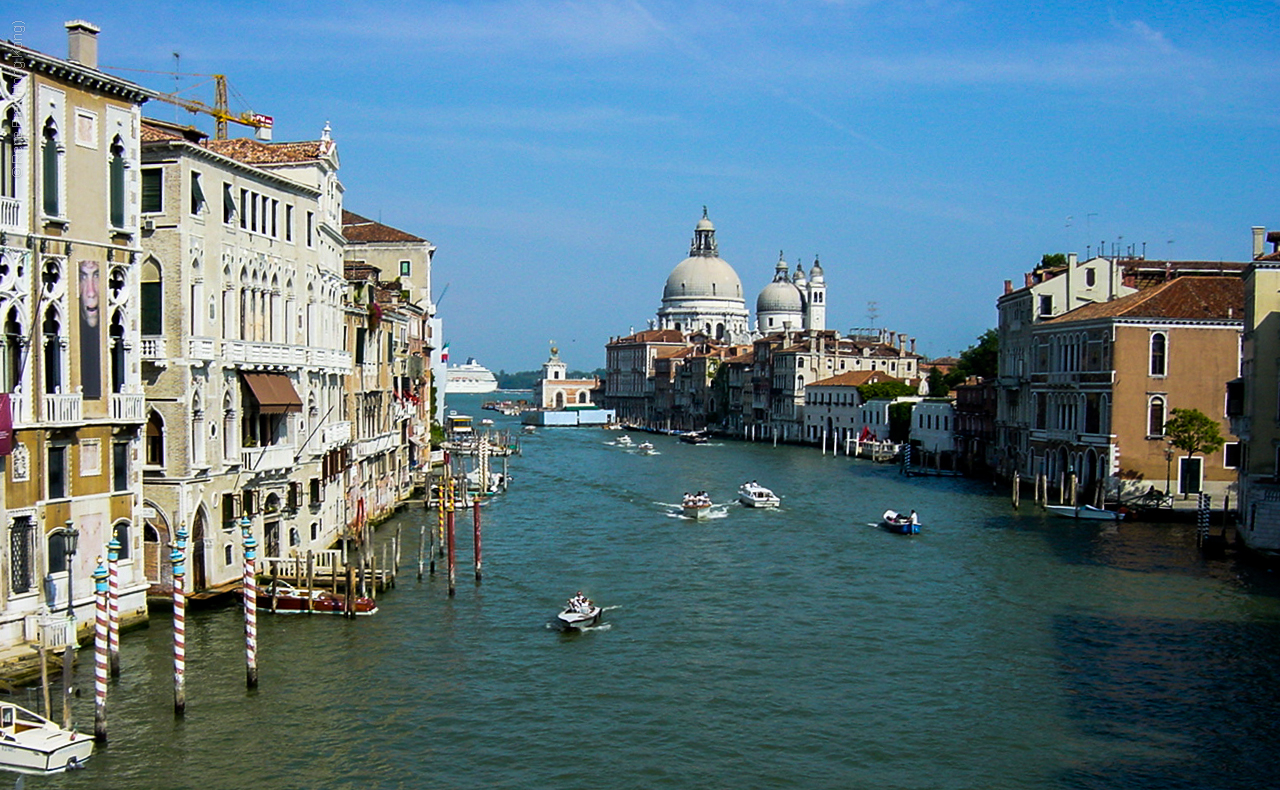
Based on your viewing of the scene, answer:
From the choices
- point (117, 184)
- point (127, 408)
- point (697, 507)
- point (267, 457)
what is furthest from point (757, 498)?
point (117, 184)

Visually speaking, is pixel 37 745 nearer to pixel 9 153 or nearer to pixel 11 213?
pixel 11 213

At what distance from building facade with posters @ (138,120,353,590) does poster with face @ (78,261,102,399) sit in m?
1.40

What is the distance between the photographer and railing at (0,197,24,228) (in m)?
14.1

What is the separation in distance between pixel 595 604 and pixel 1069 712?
27.2ft

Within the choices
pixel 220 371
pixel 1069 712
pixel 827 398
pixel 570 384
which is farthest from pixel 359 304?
pixel 570 384

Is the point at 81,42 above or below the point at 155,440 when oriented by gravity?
above

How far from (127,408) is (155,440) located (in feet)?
5.73

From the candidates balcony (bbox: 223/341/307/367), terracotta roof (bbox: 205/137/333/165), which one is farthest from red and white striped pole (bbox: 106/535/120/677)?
terracotta roof (bbox: 205/137/333/165)

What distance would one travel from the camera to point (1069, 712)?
1500 cm

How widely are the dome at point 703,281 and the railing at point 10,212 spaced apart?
119884mm

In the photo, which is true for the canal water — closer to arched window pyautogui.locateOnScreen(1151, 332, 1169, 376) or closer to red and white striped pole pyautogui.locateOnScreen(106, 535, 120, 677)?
red and white striped pole pyautogui.locateOnScreen(106, 535, 120, 677)

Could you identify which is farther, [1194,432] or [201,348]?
[1194,432]

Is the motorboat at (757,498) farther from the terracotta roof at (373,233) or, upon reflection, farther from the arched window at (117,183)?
the arched window at (117,183)

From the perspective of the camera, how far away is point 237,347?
62.7 ft
